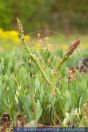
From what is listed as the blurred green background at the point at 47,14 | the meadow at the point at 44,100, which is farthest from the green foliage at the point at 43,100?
the blurred green background at the point at 47,14

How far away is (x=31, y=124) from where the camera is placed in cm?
259

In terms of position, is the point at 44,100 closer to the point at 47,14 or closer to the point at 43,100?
the point at 43,100

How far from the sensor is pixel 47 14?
1000 inches

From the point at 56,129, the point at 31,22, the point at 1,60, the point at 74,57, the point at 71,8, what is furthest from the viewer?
the point at 71,8

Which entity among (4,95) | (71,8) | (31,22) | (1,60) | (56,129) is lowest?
(56,129)

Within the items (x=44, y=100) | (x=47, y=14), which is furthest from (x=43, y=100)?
(x=47, y=14)

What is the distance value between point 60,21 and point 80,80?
23.9 m

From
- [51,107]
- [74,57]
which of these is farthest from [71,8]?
[51,107]

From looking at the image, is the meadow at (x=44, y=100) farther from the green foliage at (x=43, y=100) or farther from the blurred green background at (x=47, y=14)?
the blurred green background at (x=47, y=14)

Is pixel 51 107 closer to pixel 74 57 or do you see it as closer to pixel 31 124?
pixel 31 124

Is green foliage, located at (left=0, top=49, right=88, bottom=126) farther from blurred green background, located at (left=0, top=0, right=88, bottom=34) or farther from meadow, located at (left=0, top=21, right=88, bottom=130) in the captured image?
blurred green background, located at (left=0, top=0, right=88, bottom=34)

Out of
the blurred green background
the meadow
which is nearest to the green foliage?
the meadow

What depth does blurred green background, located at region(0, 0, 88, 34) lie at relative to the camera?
2177cm

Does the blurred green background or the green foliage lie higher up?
the blurred green background
